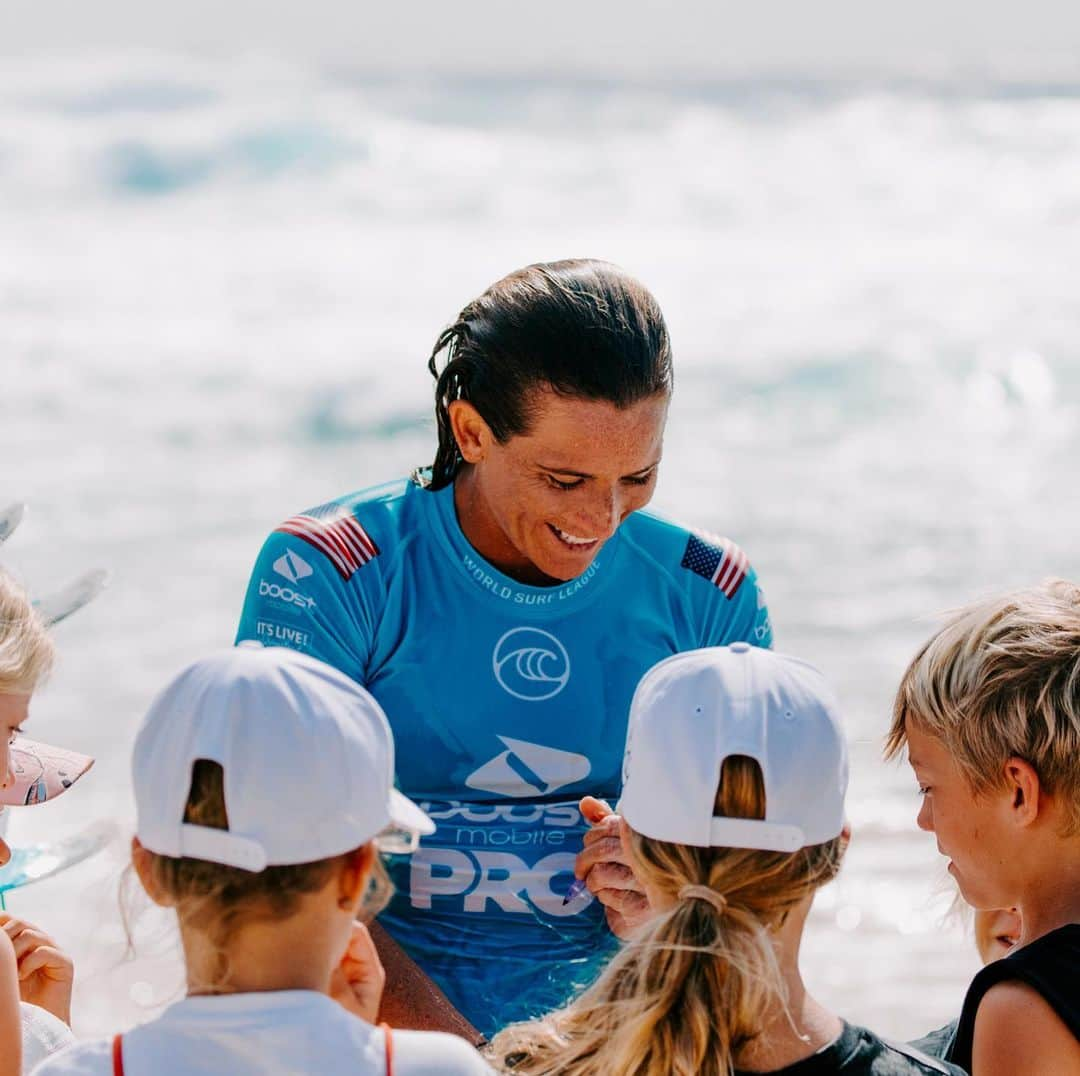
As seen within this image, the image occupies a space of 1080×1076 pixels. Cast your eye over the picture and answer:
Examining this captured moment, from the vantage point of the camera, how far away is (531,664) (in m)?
3.17

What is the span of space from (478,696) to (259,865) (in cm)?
120

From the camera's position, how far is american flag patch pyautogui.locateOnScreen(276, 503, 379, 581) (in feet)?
10.2

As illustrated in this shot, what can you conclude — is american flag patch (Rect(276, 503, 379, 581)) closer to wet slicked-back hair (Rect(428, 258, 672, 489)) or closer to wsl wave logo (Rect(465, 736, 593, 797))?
wet slicked-back hair (Rect(428, 258, 672, 489))

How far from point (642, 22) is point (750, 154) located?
9.06m

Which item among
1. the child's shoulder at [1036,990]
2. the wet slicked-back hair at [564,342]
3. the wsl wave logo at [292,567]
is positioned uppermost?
the wet slicked-back hair at [564,342]

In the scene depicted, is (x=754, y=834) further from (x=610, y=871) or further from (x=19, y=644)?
(x=19, y=644)

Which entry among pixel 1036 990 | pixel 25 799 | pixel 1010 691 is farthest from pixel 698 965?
pixel 25 799

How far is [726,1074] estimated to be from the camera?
212 centimetres

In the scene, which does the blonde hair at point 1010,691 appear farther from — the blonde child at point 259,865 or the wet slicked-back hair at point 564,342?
the blonde child at point 259,865

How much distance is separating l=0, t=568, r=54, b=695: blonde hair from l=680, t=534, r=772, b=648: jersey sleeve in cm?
120

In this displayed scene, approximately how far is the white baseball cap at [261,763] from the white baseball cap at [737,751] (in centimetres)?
38

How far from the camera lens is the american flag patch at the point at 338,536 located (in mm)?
3098

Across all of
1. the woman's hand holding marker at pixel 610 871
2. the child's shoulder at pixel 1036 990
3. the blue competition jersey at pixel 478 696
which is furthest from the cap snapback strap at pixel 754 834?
the blue competition jersey at pixel 478 696

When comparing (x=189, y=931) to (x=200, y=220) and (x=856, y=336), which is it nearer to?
(x=856, y=336)
